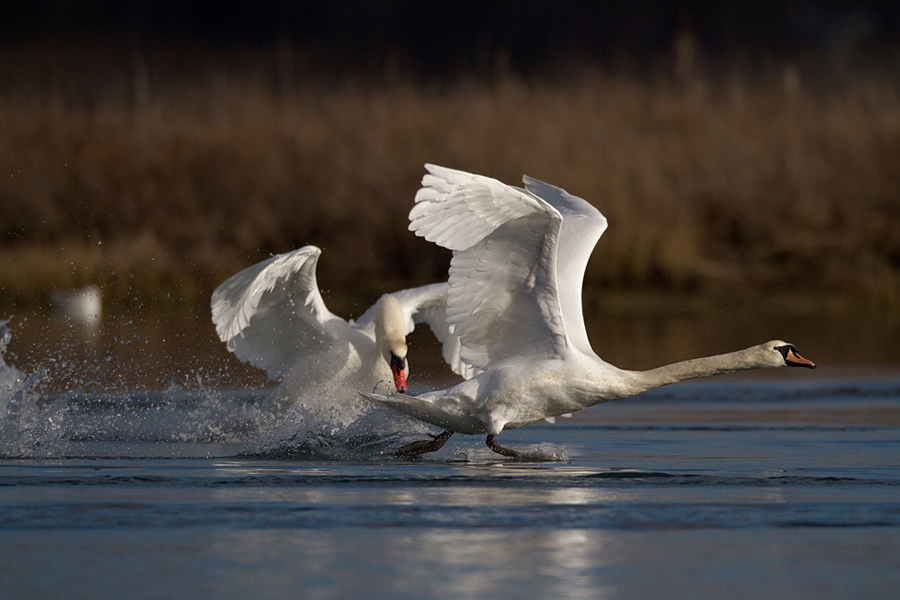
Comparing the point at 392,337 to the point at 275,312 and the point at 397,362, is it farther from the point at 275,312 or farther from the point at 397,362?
the point at 275,312

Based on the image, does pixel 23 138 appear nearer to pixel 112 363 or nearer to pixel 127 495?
pixel 112 363

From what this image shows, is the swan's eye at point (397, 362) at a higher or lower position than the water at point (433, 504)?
higher

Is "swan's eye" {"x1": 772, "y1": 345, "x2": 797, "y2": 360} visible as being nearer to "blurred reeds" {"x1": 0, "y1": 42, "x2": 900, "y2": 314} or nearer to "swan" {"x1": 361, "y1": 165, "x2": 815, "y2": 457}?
"swan" {"x1": 361, "y1": 165, "x2": 815, "y2": 457}

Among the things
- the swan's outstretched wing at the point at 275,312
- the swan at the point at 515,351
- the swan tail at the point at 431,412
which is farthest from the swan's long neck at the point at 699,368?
the swan's outstretched wing at the point at 275,312

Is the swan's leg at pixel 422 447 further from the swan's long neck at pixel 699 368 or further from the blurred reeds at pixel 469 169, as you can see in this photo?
the blurred reeds at pixel 469 169

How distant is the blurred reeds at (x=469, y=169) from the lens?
1784 centimetres

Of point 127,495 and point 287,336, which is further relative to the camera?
point 287,336

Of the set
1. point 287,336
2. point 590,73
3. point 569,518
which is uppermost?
point 590,73

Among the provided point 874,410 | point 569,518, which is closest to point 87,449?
point 569,518

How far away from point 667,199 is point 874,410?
7512 mm

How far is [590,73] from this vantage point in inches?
792

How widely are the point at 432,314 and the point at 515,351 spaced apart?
1918 mm

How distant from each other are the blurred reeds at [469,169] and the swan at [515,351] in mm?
8654

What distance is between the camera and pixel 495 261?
8.41 metres
